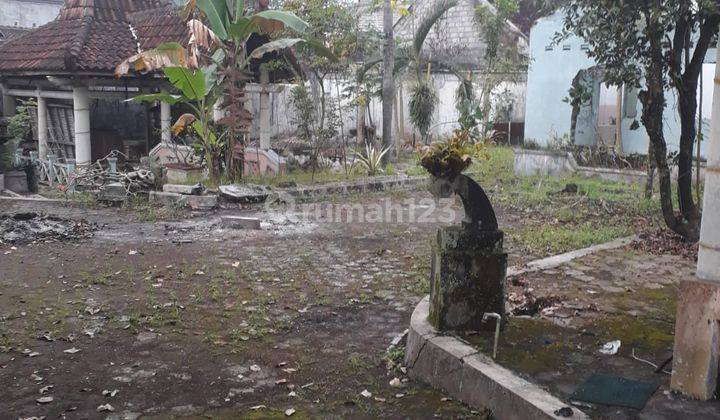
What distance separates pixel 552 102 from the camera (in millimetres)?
16297

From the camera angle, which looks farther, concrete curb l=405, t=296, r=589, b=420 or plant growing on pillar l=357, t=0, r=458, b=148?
plant growing on pillar l=357, t=0, r=458, b=148

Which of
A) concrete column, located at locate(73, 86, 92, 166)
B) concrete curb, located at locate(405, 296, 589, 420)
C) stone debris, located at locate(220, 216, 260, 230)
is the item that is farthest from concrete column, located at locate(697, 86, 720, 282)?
concrete column, located at locate(73, 86, 92, 166)

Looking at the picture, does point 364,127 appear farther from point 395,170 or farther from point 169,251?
point 169,251

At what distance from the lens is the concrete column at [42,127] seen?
54.6 feet

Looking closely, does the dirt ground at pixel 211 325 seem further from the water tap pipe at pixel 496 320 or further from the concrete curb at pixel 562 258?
the concrete curb at pixel 562 258

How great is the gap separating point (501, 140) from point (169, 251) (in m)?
15.4

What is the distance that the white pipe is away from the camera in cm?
371

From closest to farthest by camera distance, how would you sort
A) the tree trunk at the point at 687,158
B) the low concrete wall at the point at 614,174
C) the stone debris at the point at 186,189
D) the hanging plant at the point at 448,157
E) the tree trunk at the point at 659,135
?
1. the hanging plant at the point at 448,157
2. the tree trunk at the point at 659,135
3. the tree trunk at the point at 687,158
4. the stone debris at the point at 186,189
5. the low concrete wall at the point at 614,174

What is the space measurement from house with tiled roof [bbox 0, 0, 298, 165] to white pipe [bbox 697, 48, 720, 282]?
1324cm

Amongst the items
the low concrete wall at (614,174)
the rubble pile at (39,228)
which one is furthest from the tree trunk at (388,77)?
the rubble pile at (39,228)

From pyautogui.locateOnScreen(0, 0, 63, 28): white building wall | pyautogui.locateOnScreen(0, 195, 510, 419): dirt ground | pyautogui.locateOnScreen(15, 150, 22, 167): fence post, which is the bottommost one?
pyautogui.locateOnScreen(0, 195, 510, 419): dirt ground

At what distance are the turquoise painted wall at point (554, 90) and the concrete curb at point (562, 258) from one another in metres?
6.88

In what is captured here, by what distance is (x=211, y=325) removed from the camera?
599cm

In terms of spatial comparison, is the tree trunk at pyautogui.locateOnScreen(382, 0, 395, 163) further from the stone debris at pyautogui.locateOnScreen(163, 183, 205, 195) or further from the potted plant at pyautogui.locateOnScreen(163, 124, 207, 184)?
the stone debris at pyautogui.locateOnScreen(163, 183, 205, 195)
